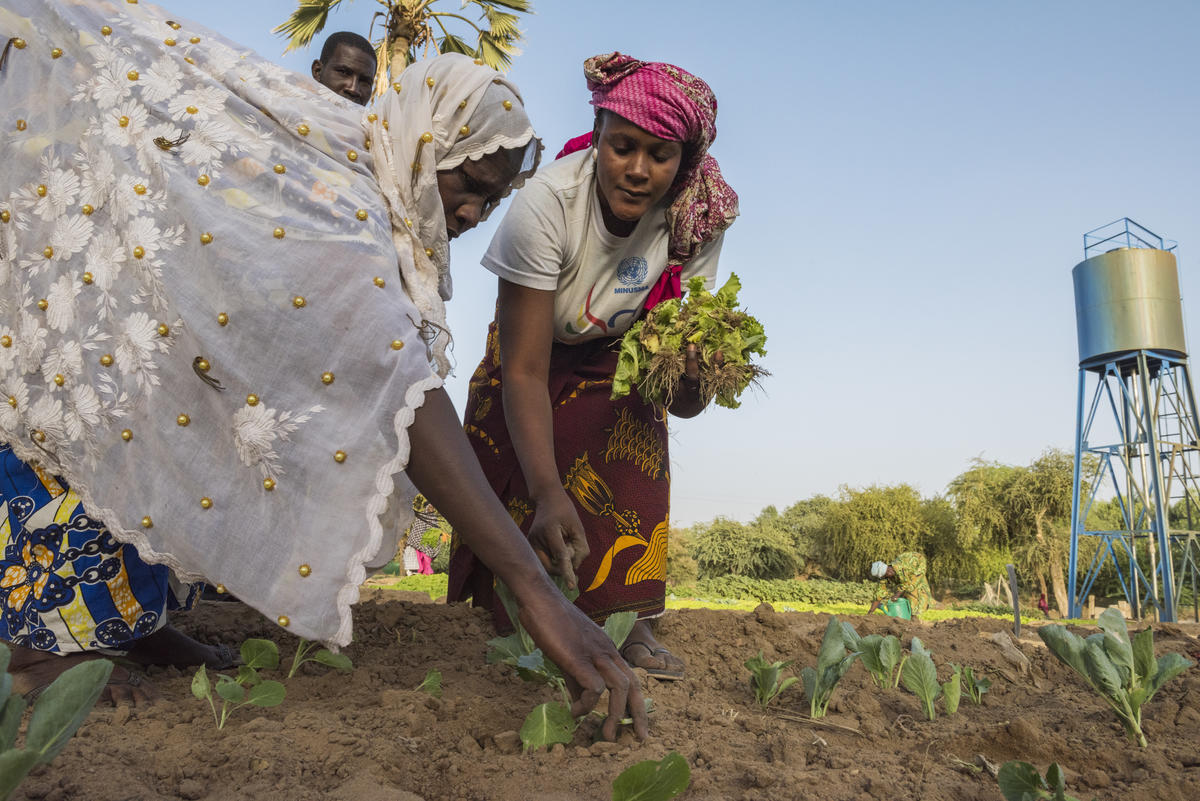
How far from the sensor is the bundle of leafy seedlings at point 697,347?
2793mm

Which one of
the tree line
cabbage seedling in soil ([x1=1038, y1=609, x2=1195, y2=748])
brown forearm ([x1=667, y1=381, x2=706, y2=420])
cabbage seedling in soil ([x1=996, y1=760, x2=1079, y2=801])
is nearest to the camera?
cabbage seedling in soil ([x1=996, y1=760, x2=1079, y2=801])

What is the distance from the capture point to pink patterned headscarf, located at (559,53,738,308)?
2.60 meters

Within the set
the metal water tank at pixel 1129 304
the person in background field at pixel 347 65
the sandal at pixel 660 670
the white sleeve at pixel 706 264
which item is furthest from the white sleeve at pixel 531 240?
the metal water tank at pixel 1129 304

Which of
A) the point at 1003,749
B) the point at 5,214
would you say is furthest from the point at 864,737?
the point at 5,214

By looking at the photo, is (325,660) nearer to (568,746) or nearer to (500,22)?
(568,746)

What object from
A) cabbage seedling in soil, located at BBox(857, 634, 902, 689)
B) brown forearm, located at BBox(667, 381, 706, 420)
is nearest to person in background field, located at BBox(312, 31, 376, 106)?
brown forearm, located at BBox(667, 381, 706, 420)

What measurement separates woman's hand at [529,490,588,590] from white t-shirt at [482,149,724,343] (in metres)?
0.75

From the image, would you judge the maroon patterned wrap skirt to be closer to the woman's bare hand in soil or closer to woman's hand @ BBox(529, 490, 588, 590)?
woman's hand @ BBox(529, 490, 588, 590)

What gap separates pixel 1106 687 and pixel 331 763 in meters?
1.67

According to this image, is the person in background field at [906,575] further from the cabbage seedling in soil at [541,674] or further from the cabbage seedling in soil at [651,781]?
the cabbage seedling in soil at [651,781]

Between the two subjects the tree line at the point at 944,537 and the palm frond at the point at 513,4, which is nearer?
the palm frond at the point at 513,4

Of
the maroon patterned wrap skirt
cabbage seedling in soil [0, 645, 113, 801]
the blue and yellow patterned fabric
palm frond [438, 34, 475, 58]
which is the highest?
palm frond [438, 34, 475, 58]

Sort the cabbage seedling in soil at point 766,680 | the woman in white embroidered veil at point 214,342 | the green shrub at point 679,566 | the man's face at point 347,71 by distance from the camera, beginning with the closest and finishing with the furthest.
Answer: the woman in white embroidered veil at point 214,342
the cabbage seedling in soil at point 766,680
the man's face at point 347,71
the green shrub at point 679,566

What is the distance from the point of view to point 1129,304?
54.6 ft
